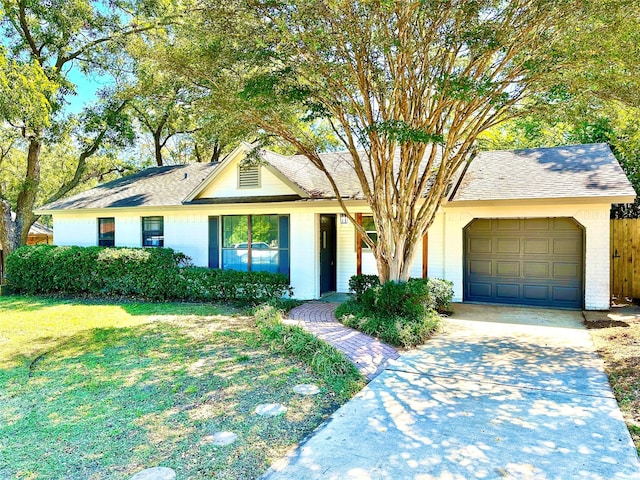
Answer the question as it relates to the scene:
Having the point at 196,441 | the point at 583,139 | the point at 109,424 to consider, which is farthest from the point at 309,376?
the point at 583,139

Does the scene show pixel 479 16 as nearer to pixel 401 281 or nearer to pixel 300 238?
pixel 401 281

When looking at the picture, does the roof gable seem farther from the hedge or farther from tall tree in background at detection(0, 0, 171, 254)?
tall tree in background at detection(0, 0, 171, 254)

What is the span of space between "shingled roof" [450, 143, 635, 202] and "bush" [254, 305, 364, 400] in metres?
5.56

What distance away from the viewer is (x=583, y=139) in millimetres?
16094

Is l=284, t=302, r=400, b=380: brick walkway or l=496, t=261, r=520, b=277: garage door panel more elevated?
l=496, t=261, r=520, b=277: garage door panel

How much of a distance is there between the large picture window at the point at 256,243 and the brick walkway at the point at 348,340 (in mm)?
2744

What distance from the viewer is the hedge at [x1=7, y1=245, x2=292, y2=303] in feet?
34.9

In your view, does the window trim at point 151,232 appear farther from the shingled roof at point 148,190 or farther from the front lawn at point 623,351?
the front lawn at point 623,351

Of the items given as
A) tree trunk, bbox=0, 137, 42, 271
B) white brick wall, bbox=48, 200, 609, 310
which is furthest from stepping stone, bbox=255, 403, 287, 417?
tree trunk, bbox=0, 137, 42, 271

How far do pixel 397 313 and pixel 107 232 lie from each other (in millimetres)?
11249

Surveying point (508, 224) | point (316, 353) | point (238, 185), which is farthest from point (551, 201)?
point (238, 185)

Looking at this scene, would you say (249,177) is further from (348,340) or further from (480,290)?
(480,290)

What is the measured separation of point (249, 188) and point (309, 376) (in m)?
7.93

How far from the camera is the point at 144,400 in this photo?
4.65 meters
